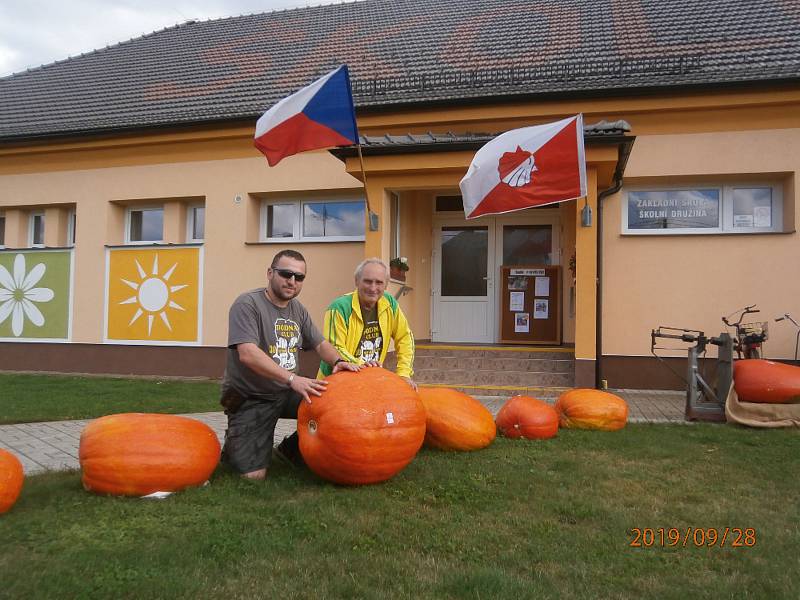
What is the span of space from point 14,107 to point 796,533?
52.6 ft

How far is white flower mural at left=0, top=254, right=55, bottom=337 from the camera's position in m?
11.7

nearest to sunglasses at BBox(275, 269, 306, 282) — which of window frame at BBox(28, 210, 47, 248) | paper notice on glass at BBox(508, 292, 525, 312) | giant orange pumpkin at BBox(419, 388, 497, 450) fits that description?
giant orange pumpkin at BBox(419, 388, 497, 450)

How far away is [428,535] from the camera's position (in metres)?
2.92

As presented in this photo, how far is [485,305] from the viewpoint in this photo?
10.7 meters

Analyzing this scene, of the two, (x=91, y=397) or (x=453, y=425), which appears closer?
(x=453, y=425)

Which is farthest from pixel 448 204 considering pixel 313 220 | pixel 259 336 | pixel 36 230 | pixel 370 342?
pixel 36 230

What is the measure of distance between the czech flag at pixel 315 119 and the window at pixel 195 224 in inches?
183

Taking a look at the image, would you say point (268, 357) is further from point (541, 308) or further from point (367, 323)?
point (541, 308)

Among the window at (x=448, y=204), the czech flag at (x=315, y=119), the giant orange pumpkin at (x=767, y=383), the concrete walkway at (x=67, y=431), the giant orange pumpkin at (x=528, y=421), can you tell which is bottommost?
the concrete walkway at (x=67, y=431)

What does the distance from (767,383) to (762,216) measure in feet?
14.2

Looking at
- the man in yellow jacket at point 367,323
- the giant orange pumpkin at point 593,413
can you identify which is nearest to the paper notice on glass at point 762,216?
the giant orange pumpkin at point 593,413

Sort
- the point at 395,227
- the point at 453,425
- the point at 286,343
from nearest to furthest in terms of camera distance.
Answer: the point at 286,343 → the point at 453,425 → the point at 395,227

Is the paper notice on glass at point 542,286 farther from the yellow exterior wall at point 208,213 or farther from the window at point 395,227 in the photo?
the yellow exterior wall at point 208,213

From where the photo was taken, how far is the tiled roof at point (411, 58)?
31.9 ft
